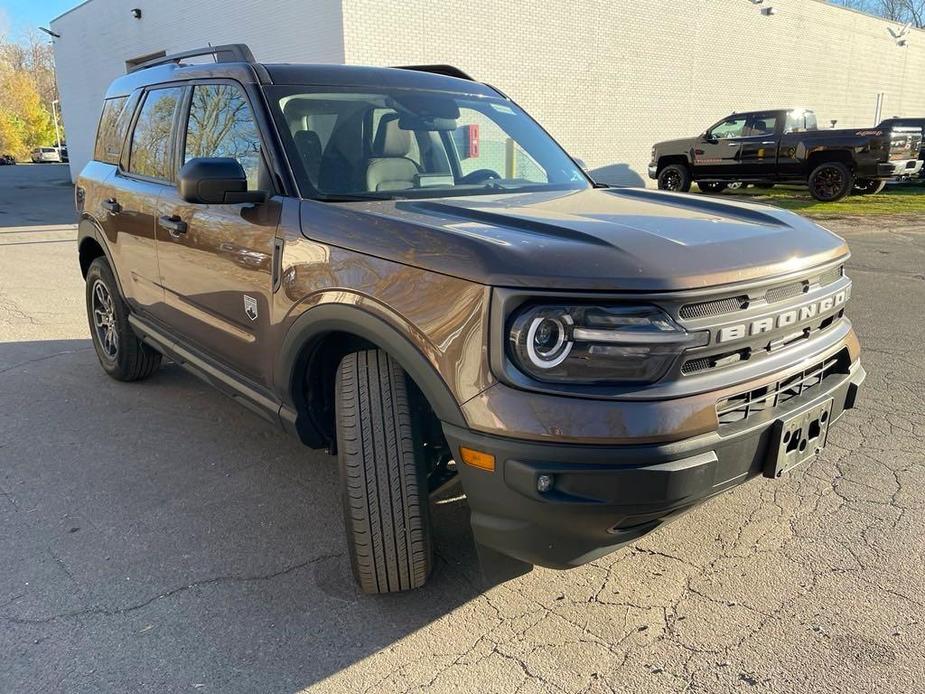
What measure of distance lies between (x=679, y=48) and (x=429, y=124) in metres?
19.5

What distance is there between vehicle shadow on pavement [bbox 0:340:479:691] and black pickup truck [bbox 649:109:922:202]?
1526 cm

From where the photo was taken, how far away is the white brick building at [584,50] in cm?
1473

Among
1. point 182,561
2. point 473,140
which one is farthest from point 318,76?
point 182,561

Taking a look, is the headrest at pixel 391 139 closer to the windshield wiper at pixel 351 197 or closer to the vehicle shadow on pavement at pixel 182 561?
the windshield wiper at pixel 351 197

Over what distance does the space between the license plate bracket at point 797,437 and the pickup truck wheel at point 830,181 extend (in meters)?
15.4

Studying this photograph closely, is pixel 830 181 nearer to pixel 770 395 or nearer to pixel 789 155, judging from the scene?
pixel 789 155

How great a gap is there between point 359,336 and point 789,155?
16499 mm

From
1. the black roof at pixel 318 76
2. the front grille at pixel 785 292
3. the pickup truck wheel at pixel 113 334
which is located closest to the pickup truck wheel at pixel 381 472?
the front grille at pixel 785 292

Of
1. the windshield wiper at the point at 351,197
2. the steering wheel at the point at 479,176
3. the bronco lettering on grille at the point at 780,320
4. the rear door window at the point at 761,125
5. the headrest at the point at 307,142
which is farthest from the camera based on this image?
the rear door window at the point at 761,125

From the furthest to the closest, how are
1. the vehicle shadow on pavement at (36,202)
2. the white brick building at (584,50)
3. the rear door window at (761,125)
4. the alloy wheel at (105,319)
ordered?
the rear door window at (761,125)
the vehicle shadow on pavement at (36,202)
the white brick building at (584,50)
the alloy wheel at (105,319)

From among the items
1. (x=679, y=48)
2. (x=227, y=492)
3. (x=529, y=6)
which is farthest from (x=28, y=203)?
(x=227, y=492)

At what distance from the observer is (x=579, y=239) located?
7.08 feet

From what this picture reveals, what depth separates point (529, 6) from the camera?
647 inches

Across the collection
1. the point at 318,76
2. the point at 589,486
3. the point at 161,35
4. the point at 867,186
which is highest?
the point at 161,35
